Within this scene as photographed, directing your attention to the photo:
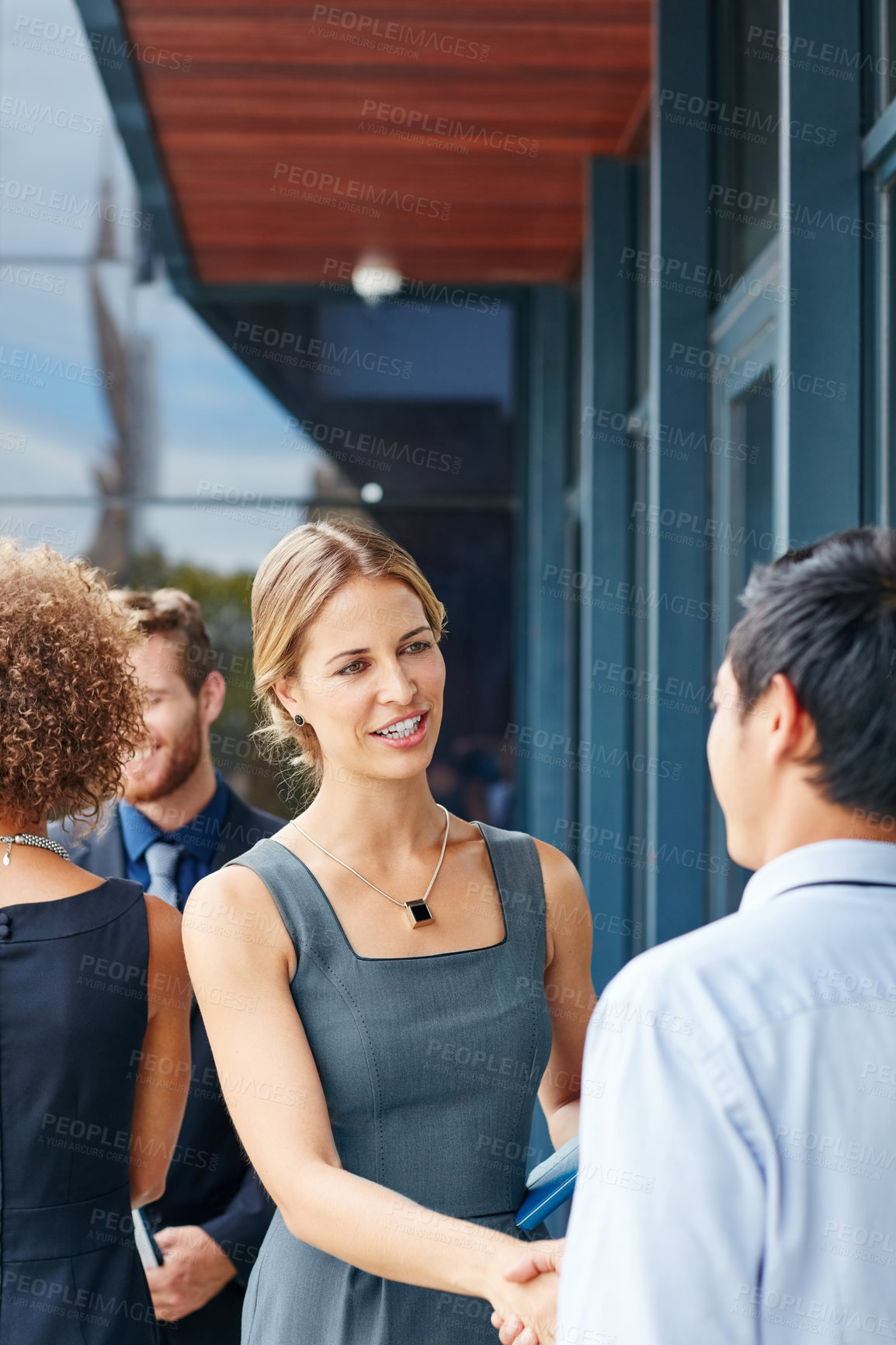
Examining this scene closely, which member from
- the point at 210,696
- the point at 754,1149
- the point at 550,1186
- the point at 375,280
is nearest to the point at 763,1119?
the point at 754,1149

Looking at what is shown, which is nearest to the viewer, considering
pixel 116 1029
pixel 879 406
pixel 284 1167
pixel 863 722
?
pixel 863 722

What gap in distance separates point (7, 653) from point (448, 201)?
4101mm

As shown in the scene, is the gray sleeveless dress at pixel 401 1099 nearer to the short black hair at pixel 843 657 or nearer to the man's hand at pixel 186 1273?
the man's hand at pixel 186 1273

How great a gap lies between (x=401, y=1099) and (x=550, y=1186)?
0.20 metres

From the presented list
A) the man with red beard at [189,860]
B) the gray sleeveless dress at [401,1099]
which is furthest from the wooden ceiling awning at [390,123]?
the gray sleeveless dress at [401,1099]

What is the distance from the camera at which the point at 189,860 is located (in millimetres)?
2320

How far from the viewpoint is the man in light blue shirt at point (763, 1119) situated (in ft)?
2.78

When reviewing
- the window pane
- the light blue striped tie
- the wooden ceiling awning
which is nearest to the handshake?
the light blue striped tie

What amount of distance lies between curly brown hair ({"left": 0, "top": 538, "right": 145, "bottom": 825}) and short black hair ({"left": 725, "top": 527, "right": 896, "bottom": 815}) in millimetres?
892

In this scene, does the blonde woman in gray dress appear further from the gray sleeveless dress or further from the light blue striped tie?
the light blue striped tie

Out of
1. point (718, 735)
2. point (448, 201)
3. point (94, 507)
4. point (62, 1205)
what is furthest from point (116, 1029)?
point (94, 507)

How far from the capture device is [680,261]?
10.9 feet

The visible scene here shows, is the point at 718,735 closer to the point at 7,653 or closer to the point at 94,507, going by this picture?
the point at 7,653

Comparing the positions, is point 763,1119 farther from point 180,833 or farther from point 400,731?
point 180,833
